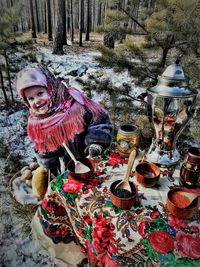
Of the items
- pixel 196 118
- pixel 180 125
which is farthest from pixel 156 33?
pixel 180 125

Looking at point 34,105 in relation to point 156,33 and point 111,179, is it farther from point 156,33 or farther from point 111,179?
point 156,33

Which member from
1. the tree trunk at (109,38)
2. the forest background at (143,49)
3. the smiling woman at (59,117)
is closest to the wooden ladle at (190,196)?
the smiling woman at (59,117)

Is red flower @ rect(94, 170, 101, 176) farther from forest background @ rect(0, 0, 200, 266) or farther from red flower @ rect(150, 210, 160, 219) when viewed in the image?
forest background @ rect(0, 0, 200, 266)

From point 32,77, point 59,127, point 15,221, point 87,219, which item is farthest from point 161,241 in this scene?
point 15,221

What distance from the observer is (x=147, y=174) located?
1.14 metres

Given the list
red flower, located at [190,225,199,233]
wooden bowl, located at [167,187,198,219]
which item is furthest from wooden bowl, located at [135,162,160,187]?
red flower, located at [190,225,199,233]

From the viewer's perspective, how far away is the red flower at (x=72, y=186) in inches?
43.2

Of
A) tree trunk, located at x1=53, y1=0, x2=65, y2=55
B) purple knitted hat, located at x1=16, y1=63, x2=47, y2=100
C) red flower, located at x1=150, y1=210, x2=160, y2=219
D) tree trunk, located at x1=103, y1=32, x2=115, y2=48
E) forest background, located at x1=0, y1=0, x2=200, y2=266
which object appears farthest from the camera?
tree trunk, located at x1=53, y1=0, x2=65, y2=55

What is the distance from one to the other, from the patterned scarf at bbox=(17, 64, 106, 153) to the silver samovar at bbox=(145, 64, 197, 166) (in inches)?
15.3

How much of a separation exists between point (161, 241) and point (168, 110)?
0.65 m

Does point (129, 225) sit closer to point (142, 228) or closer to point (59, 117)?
point (142, 228)

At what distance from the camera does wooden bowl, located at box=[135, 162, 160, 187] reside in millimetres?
1054

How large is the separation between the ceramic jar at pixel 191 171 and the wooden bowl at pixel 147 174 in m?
0.12

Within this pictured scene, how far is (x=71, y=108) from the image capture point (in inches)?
56.1
